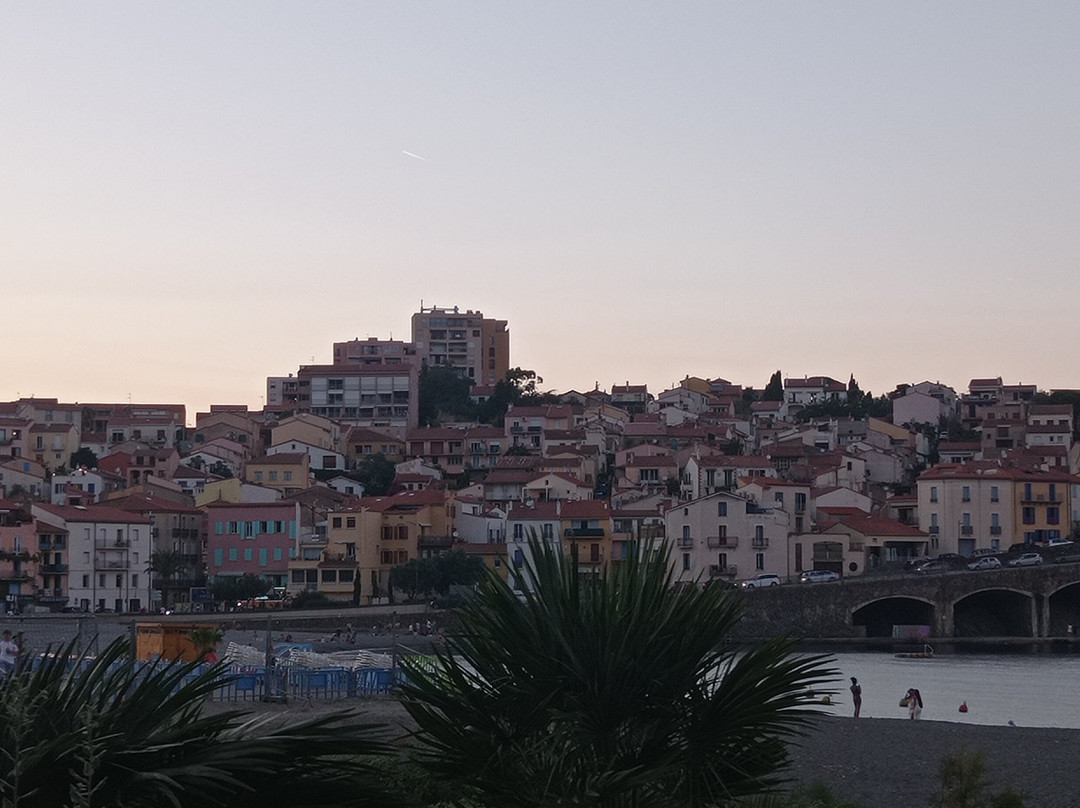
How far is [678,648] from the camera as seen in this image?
10.4 m

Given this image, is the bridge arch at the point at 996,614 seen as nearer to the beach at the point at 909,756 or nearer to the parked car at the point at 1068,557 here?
the parked car at the point at 1068,557

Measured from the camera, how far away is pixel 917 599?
7538 cm

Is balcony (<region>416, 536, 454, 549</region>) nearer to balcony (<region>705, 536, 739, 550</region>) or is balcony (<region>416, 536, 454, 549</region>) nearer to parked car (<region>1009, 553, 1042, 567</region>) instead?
balcony (<region>705, 536, 739, 550</region>)

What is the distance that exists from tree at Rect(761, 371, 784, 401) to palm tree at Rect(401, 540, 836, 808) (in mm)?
139374

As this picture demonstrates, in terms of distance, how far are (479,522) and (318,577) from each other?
11305 millimetres

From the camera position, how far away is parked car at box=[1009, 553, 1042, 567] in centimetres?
7750

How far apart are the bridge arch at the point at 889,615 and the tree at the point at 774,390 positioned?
70.7 meters

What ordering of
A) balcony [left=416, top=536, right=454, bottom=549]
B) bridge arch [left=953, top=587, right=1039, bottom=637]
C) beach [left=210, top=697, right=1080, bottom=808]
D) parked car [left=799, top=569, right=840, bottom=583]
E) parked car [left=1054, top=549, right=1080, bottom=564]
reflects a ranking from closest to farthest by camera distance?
1. beach [left=210, top=697, right=1080, bottom=808]
2. bridge arch [left=953, top=587, right=1039, bottom=637]
3. parked car [left=1054, top=549, right=1080, bottom=564]
4. parked car [left=799, top=569, right=840, bottom=583]
5. balcony [left=416, top=536, right=454, bottom=549]

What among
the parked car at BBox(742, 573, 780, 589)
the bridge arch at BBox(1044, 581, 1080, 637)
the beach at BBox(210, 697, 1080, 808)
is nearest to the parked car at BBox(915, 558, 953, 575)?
the bridge arch at BBox(1044, 581, 1080, 637)

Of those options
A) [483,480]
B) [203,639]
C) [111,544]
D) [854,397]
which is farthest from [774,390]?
[203,639]

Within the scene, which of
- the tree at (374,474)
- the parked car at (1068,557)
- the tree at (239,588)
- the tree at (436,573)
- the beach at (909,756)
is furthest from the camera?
the tree at (374,474)

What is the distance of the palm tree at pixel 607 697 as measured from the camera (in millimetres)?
10164

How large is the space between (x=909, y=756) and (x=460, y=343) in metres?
136

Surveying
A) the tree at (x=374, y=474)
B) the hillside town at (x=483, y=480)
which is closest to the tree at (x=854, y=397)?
the hillside town at (x=483, y=480)
